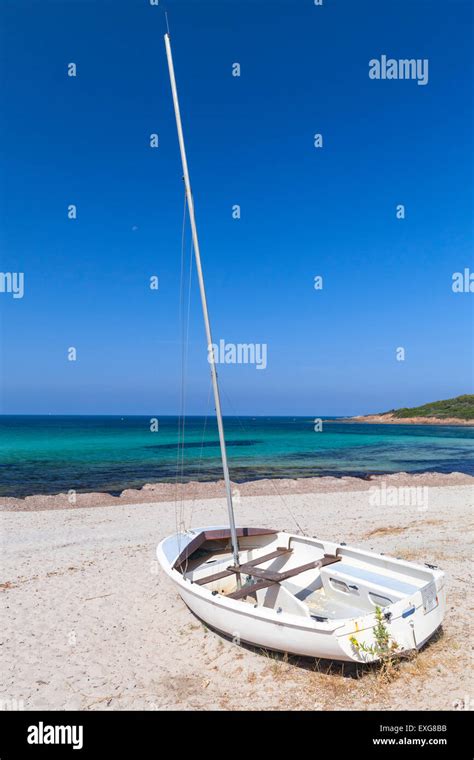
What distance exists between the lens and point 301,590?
888 centimetres

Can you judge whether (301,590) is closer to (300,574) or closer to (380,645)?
(300,574)

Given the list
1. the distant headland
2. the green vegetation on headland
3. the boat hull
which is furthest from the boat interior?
the green vegetation on headland

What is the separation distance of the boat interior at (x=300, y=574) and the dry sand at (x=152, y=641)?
909mm

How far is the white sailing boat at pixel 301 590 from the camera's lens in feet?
19.2

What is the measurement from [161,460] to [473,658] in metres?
36.6

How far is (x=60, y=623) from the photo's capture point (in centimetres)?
888

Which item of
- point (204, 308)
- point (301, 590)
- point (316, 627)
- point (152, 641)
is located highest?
point (204, 308)

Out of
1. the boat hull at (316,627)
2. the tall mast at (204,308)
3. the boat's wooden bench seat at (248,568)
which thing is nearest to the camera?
the boat hull at (316,627)

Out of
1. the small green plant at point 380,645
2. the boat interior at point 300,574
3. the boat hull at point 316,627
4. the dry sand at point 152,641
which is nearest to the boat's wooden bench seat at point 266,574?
the boat interior at point 300,574

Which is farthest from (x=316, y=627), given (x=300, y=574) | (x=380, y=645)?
(x=300, y=574)

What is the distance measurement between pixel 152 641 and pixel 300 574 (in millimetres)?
3059

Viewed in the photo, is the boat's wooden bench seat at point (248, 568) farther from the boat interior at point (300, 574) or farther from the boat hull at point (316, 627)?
the boat hull at point (316, 627)
